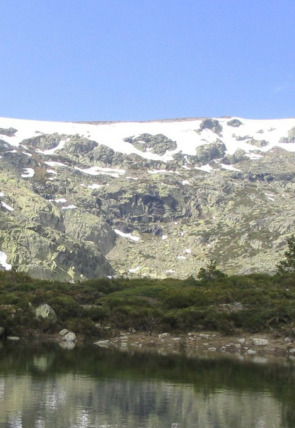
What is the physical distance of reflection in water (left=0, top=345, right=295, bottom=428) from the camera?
52.8 feet

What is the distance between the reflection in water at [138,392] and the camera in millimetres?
16094

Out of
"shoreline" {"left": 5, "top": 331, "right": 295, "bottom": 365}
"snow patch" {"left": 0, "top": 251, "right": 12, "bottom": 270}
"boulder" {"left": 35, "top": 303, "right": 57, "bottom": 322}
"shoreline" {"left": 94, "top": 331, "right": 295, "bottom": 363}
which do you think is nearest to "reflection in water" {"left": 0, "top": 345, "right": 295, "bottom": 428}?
"shoreline" {"left": 5, "top": 331, "right": 295, "bottom": 365}

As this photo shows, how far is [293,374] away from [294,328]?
11290 mm

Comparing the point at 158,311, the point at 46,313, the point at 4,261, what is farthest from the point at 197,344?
the point at 4,261

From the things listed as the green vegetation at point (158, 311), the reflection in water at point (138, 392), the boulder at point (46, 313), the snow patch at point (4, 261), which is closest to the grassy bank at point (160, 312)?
the green vegetation at point (158, 311)

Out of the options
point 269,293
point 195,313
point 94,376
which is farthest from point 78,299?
point 94,376

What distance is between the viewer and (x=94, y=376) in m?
23.1

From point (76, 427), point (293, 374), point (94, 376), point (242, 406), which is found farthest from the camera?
point (293, 374)

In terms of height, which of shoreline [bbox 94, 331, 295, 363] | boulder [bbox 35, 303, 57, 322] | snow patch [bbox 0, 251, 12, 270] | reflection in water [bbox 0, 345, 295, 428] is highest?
snow patch [bbox 0, 251, 12, 270]

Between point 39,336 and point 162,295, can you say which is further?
point 162,295

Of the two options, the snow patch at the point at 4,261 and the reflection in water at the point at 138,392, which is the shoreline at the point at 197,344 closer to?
the reflection in water at the point at 138,392

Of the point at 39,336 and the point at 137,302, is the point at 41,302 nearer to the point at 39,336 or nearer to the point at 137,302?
the point at 39,336

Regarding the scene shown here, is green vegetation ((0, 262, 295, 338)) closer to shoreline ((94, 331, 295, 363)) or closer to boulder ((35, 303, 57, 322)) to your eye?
boulder ((35, 303, 57, 322))

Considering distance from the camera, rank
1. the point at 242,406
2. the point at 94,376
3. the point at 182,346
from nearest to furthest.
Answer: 1. the point at 242,406
2. the point at 94,376
3. the point at 182,346
